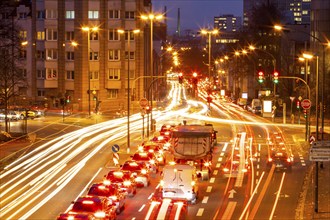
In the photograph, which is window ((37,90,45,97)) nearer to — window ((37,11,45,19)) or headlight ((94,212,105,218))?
window ((37,11,45,19))

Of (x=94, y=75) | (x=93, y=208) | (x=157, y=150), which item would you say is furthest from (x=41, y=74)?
(x=93, y=208)

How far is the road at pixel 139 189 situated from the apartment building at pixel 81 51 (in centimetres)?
2609

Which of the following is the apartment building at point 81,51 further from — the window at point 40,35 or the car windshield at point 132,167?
the car windshield at point 132,167

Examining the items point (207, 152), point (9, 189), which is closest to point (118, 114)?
point (207, 152)

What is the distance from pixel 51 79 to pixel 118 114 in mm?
14649

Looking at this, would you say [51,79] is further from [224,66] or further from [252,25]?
[224,66]

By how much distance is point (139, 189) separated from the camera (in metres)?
34.2

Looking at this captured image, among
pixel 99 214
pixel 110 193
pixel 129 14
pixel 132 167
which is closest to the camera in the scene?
pixel 99 214

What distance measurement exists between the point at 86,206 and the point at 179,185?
6960 millimetres

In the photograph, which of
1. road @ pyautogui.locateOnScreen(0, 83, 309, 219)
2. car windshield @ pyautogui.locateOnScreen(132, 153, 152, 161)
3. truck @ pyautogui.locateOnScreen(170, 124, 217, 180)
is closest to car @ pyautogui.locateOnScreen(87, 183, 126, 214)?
road @ pyautogui.locateOnScreen(0, 83, 309, 219)

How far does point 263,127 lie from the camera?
69375mm

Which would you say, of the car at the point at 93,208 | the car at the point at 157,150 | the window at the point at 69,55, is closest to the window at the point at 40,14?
the window at the point at 69,55

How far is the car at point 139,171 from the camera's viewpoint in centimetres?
3462

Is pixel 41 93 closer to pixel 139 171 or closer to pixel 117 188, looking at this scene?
pixel 139 171
